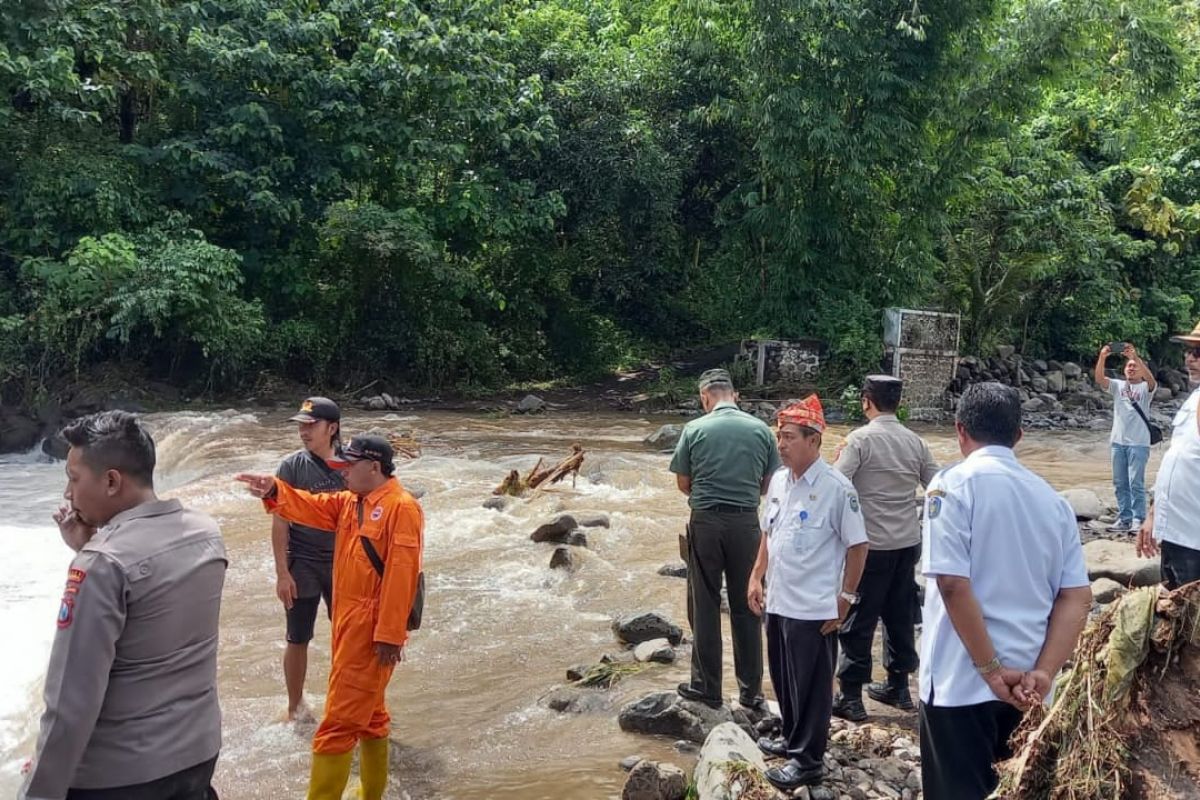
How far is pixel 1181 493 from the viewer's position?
4.55m

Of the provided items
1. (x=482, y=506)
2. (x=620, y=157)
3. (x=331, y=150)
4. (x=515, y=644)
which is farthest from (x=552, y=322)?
(x=515, y=644)

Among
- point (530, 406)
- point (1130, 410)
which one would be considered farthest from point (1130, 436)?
point (530, 406)

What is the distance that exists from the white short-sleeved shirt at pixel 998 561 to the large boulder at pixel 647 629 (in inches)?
154

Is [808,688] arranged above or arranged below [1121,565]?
above

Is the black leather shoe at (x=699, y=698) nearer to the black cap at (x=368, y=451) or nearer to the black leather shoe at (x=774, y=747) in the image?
the black leather shoe at (x=774, y=747)

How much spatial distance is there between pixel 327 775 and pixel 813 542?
7.40 feet

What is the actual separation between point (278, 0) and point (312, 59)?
51.3 inches

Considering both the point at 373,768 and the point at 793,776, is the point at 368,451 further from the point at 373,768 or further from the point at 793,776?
the point at 793,776

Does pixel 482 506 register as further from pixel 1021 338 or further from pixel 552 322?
pixel 1021 338

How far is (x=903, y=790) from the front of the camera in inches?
175

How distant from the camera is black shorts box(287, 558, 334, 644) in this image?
5344 mm

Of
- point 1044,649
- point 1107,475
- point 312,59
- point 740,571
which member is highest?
point 312,59

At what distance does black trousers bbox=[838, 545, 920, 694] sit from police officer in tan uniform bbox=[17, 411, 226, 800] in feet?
11.7

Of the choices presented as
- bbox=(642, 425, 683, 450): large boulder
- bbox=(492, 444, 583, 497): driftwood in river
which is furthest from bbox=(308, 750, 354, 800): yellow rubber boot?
A: bbox=(642, 425, 683, 450): large boulder
